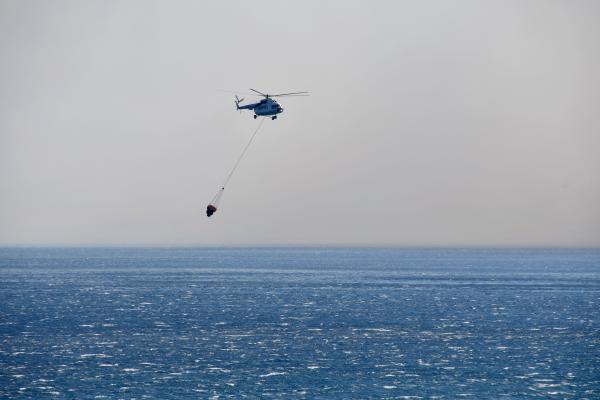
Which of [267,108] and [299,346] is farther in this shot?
[267,108]

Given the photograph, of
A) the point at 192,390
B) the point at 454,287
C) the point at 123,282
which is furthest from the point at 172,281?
the point at 192,390

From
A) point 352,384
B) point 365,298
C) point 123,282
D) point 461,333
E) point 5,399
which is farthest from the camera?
point 123,282

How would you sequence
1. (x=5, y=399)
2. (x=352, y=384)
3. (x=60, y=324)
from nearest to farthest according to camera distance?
1. (x=5, y=399)
2. (x=352, y=384)
3. (x=60, y=324)

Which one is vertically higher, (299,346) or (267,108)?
(267,108)

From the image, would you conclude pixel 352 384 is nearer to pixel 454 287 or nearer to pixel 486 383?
pixel 486 383

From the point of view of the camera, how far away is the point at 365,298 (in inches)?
5241

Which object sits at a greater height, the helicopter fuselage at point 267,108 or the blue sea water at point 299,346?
the helicopter fuselage at point 267,108

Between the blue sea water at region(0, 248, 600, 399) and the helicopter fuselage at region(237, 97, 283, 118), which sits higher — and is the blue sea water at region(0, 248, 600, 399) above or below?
below

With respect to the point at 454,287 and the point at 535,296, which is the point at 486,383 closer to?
the point at 535,296

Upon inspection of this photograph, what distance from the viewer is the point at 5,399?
53.3 metres

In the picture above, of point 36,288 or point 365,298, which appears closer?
point 365,298

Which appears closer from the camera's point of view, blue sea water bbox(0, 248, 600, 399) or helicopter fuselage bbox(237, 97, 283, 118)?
blue sea water bbox(0, 248, 600, 399)

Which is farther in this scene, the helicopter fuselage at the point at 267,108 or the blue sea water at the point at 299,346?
the helicopter fuselage at the point at 267,108

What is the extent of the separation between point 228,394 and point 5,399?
48.7 ft
